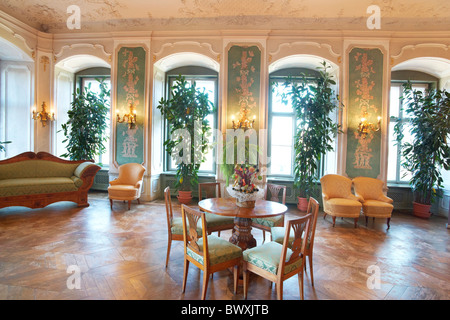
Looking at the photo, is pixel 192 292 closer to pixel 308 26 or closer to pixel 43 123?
pixel 308 26

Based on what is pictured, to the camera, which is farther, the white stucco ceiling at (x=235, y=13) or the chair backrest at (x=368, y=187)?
the white stucco ceiling at (x=235, y=13)

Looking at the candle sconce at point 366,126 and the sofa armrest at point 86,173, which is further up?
the candle sconce at point 366,126

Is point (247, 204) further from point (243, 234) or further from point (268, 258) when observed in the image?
point (268, 258)

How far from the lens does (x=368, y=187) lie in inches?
202

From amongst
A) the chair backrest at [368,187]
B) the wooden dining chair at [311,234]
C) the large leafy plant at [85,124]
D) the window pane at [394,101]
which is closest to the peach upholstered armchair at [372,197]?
the chair backrest at [368,187]

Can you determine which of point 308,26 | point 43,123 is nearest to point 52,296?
point 43,123

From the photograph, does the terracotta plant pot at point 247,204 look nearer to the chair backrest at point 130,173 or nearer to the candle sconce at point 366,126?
the chair backrest at point 130,173

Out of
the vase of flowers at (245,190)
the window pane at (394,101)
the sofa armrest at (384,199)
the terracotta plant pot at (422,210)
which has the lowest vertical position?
the terracotta plant pot at (422,210)

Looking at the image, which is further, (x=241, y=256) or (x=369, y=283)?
(x=369, y=283)

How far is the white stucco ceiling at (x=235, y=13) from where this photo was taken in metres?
5.16

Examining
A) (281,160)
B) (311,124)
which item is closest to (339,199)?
(311,124)

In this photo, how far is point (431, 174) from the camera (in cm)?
522
